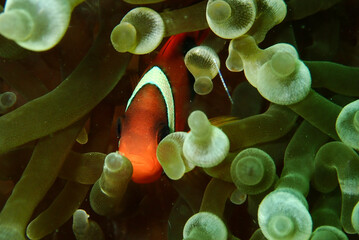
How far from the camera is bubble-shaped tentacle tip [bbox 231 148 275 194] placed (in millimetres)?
811

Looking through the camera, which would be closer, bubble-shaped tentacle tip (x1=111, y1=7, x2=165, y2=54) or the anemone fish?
bubble-shaped tentacle tip (x1=111, y1=7, x2=165, y2=54)

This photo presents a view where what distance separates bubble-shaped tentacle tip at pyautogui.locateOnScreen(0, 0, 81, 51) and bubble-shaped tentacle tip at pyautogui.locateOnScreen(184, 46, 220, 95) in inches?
20.0

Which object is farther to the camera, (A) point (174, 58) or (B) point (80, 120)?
(A) point (174, 58)

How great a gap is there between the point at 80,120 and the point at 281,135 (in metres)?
0.57

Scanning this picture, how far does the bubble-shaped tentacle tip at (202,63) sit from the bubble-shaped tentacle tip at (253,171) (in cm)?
34

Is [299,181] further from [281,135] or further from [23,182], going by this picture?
[23,182]

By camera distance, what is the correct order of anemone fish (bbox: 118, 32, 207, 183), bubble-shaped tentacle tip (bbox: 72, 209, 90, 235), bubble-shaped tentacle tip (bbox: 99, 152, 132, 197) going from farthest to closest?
anemone fish (bbox: 118, 32, 207, 183)
bubble-shaped tentacle tip (bbox: 72, 209, 90, 235)
bubble-shaped tentacle tip (bbox: 99, 152, 132, 197)

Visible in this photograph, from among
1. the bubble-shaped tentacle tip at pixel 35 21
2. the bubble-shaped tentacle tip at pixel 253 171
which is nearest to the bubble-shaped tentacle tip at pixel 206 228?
the bubble-shaped tentacle tip at pixel 253 171

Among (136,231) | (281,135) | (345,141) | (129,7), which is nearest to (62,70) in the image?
(129,7)

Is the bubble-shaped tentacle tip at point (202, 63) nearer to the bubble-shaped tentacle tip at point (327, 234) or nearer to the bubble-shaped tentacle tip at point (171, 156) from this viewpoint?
the bubble-shaped tentacle tip at point (171, 156)

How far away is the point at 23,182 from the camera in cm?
107

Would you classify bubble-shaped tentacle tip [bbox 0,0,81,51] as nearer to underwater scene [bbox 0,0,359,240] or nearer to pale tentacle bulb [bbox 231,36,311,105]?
underwater scene [bbox 0,0,359,240]

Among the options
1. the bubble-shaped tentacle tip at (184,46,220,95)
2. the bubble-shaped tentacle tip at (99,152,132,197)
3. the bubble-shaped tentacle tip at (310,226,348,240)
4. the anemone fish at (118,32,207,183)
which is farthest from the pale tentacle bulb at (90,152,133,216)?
the bubble-shaped tentacle tip at (310,226,348,240)

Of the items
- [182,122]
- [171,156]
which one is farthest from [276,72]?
[182,122]
